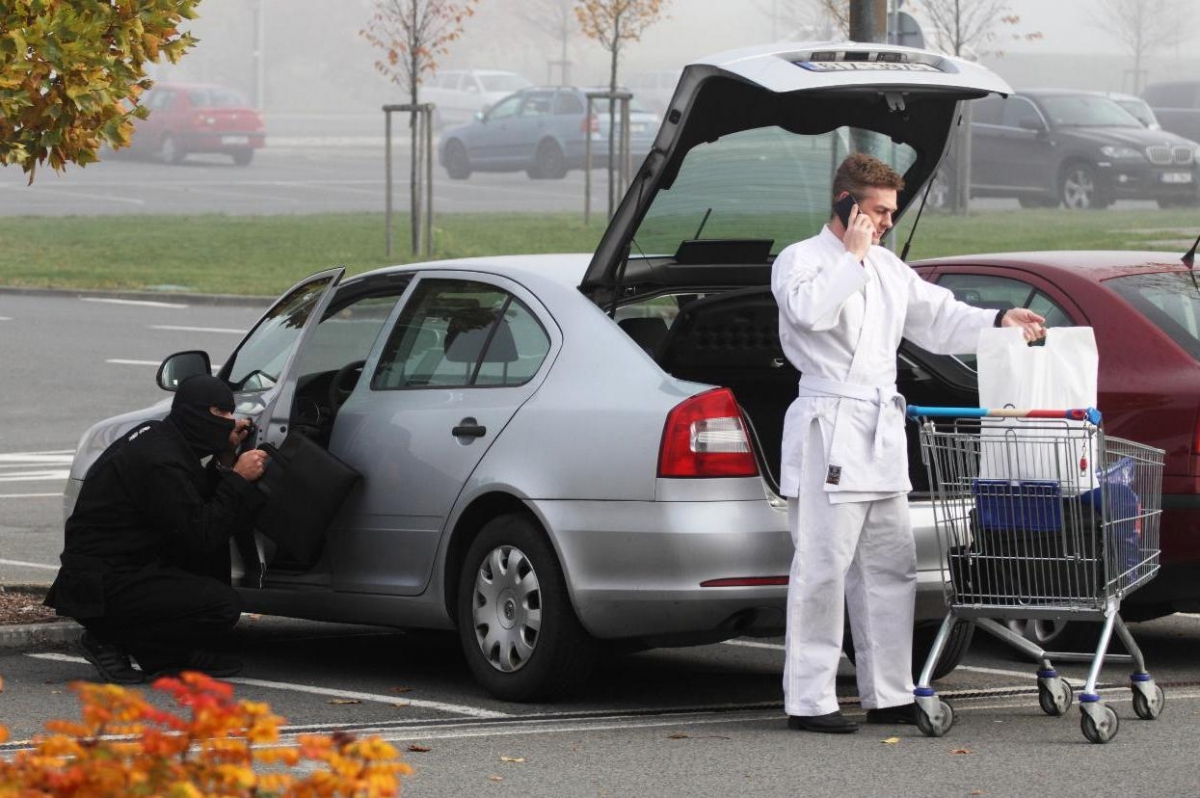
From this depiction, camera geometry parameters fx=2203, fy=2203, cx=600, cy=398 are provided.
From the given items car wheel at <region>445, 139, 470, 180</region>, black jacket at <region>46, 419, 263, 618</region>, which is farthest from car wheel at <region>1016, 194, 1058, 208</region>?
black jacket at <region>46, 419, 263, 618</region>

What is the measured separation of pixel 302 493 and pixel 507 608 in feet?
3.19

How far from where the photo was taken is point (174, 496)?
7863 mm

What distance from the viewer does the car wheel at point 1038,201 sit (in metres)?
34.5

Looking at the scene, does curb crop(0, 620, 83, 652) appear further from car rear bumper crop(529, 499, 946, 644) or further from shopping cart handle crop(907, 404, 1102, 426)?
shopping cart handle crop(907, 404, 1102, 426)

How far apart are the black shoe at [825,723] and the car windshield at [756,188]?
5.93 ft

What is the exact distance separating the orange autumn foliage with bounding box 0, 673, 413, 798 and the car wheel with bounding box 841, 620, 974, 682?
4532 millimetres

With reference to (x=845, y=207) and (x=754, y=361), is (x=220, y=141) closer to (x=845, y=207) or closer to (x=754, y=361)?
(x=754, y=361)

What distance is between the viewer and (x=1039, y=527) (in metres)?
6.79

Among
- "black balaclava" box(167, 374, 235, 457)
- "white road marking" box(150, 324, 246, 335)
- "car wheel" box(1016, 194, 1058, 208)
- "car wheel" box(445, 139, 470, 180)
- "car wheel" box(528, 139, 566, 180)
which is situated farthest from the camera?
"car wheel" box(445, 139, 470, 180)

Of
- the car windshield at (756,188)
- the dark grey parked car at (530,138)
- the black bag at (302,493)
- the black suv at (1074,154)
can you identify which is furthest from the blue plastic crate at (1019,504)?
the dark grey parked car at (530,138)

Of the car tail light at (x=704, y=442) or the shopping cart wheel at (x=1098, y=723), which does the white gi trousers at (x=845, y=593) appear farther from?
the shopping cart wheel at (x=1098, y=723)

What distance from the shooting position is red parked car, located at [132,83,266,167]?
4591 centimetres

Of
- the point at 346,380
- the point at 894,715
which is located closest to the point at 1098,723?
the point at 894,715

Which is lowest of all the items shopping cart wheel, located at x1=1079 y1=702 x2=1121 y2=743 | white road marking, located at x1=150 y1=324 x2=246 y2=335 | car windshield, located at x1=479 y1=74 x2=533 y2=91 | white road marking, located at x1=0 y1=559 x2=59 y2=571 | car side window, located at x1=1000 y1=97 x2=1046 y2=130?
white road marking, located at x1=0 y1=559 x2=59 y2=571
